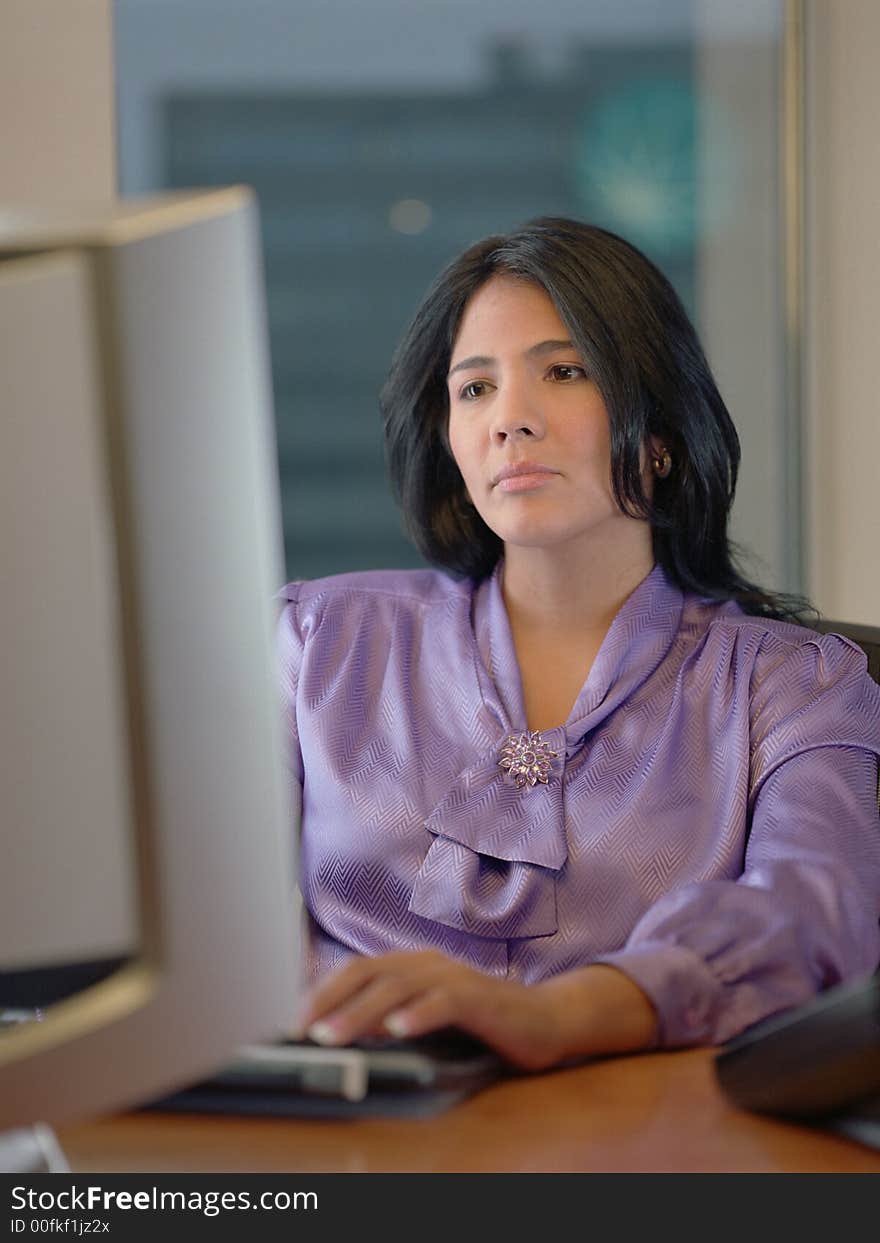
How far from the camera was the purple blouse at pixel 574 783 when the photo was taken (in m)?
1.69

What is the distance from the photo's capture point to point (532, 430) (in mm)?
1853

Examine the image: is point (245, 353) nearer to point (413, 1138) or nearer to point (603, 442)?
point (413, 1138)

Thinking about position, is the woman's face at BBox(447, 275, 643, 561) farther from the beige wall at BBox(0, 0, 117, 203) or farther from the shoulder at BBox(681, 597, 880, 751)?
the beige wall at BBox(0, 0, 117, 203)

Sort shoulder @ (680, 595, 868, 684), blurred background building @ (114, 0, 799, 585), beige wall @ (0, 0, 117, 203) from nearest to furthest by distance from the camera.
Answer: shoulder @ (680, 595, 868, 684) → beige wall @ (0, 0, 117, 203) → blurred background building @ (114, 0, 799, 585)

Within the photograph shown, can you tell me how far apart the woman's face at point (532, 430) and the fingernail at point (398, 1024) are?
2.94 feet

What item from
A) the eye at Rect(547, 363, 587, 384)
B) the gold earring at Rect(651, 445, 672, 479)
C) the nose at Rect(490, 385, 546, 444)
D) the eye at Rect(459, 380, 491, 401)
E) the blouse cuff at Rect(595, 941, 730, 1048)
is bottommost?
the blouse cuff at Rect(595, 941, 730, 1048)

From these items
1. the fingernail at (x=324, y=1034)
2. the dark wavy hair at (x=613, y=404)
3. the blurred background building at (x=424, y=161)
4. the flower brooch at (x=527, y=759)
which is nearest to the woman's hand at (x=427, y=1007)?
the fingernail at (x=324, y=1034)

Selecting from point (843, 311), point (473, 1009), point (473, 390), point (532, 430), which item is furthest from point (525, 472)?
point (843, 311)

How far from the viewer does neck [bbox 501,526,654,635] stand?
1938mm

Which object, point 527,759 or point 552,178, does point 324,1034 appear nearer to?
point 527,759

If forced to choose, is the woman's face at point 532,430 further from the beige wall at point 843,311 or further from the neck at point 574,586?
the beige wall at point 843,311

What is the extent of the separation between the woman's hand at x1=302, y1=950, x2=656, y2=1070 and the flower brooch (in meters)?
0.58

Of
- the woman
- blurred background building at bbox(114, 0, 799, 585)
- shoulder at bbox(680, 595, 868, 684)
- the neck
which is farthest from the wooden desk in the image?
blurred background building at bbox(114, 0, 799, 585)

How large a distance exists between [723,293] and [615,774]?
1994 millimetres
